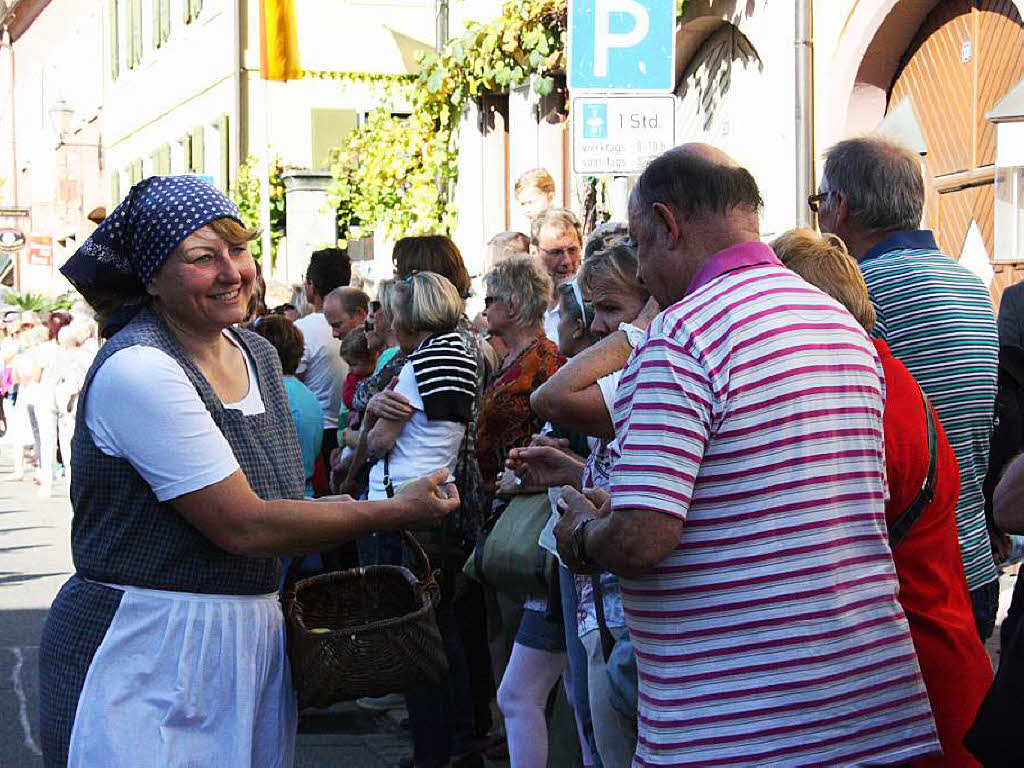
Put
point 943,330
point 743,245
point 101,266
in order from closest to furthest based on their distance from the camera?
point 743,245, point 101,266, point 943,330

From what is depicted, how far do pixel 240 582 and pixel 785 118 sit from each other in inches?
342

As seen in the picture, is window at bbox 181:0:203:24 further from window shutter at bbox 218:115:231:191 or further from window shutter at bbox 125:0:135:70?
window shutter at bbox 125:0:135:70

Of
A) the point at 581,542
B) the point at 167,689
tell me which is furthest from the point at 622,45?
the point at 167,689

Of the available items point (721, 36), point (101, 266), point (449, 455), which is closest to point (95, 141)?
point (721, 36)

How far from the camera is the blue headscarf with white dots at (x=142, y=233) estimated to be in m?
3.21

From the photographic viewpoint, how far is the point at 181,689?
310 cm

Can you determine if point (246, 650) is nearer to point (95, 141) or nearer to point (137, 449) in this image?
point (137, 449)

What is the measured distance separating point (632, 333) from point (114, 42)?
34.7 meters

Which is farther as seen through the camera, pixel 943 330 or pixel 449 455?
pixel 449 455

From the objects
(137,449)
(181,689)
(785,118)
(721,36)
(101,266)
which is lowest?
(181,689)

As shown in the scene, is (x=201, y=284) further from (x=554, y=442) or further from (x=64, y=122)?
(x=64, y=122)

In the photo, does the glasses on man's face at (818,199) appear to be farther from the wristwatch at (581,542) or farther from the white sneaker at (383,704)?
the white sneaker at (383,704)

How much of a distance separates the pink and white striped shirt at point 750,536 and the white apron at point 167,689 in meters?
0.82

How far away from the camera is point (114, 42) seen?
3678cm
